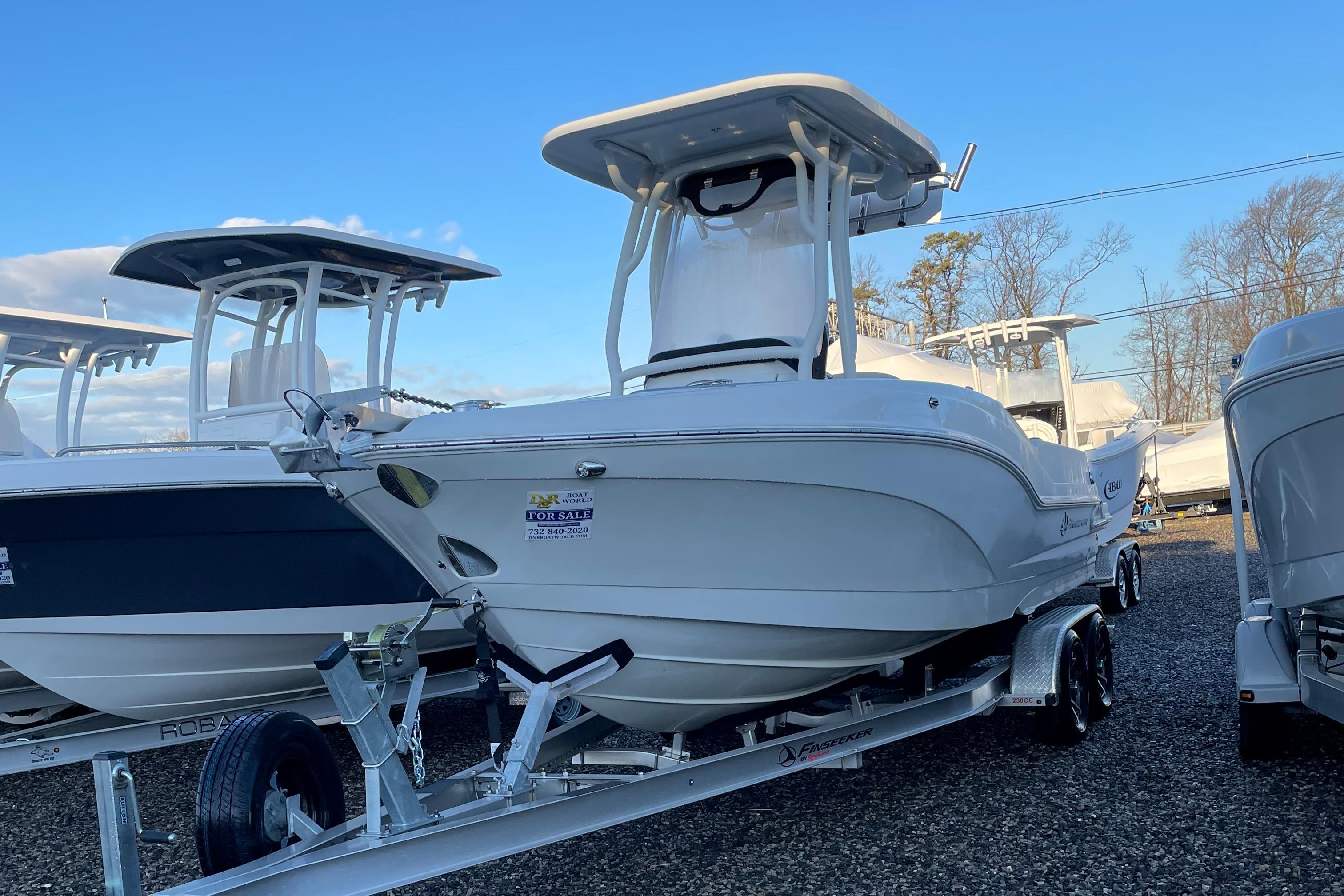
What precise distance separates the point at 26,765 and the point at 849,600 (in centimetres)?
347

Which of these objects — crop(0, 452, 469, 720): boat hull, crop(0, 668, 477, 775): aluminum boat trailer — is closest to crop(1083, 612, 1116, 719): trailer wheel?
crop(0, 668, 477, 775): aluminum boat trailer

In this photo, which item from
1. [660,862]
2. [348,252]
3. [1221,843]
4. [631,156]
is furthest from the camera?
[348,252]

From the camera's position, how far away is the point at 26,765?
4.13 meters

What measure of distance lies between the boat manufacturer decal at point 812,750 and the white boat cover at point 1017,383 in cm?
559

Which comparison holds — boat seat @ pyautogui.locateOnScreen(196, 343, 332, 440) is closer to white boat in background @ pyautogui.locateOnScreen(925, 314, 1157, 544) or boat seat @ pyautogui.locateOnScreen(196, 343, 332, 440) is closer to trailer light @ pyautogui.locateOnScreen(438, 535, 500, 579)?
trailer light @ pyautogui.locateOnScreen(438, 535, 500, 579)

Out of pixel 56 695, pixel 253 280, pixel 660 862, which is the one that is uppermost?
pixel 253 280

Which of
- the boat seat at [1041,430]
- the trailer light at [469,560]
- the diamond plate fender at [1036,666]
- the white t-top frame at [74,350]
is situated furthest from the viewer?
the boat seat at [1041,430]

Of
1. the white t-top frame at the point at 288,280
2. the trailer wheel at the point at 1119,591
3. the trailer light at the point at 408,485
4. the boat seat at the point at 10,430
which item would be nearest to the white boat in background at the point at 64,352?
the boat seat at the point at 10,430

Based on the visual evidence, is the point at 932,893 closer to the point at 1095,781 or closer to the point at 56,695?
the point at 1095,781

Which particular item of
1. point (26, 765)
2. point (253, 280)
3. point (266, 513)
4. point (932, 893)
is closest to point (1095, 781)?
point (932, 893)

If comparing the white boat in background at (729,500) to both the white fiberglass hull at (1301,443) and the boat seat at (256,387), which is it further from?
the boat seat at (256,387)

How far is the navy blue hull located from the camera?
4.30m

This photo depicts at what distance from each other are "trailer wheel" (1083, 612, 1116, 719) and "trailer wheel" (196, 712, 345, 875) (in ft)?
10.6

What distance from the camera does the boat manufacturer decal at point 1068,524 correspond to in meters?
4.99
